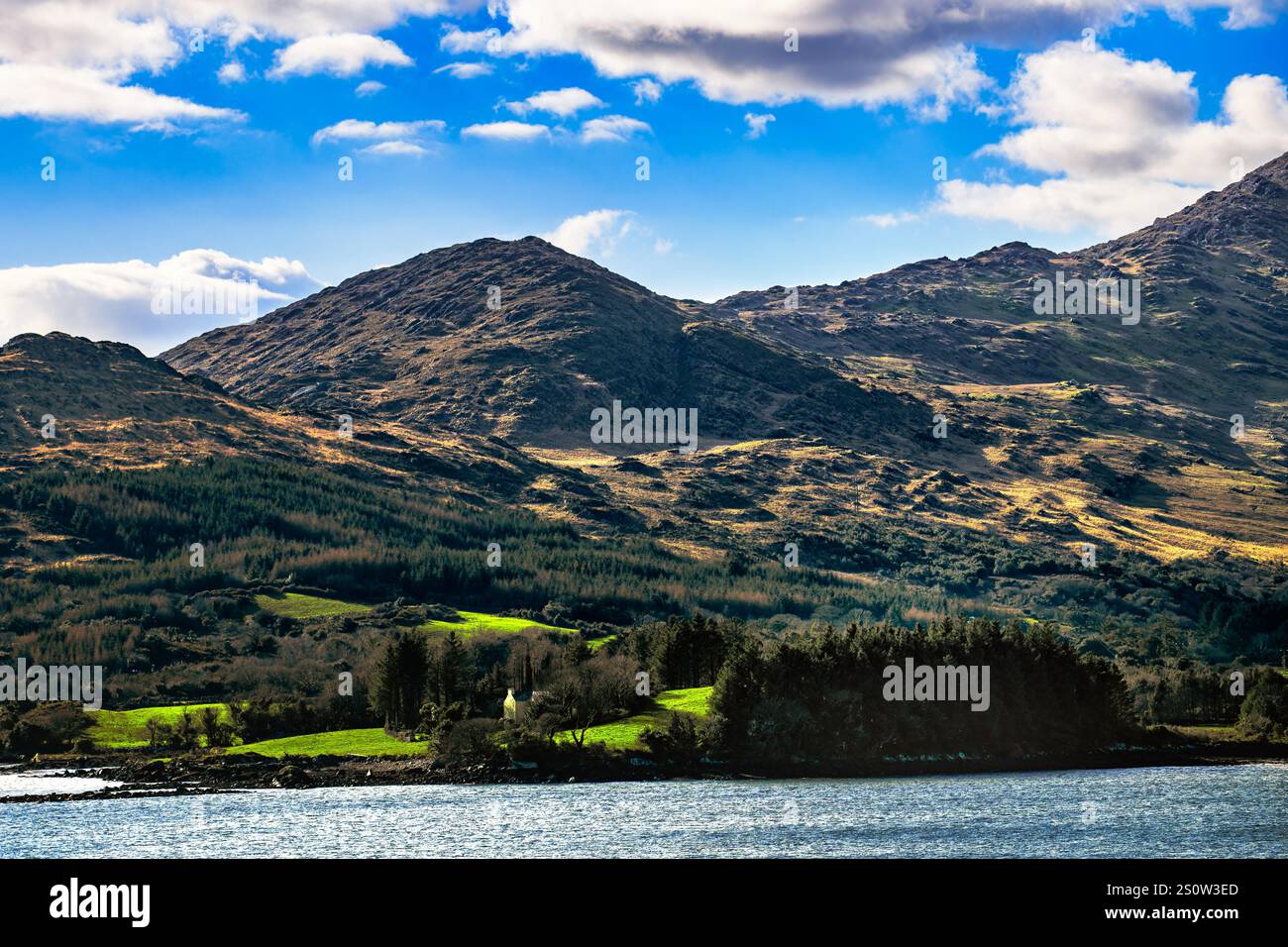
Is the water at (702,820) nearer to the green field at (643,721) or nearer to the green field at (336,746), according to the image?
the green field at (643,721)

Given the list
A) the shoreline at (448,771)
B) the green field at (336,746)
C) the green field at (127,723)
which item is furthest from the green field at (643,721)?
the green field at (127,723)

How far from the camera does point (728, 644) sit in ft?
583

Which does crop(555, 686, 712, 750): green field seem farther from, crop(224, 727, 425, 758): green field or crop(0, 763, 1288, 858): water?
crop(224, 727, 425, 758): green field

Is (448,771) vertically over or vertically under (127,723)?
over

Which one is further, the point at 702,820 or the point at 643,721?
the point at 643,721

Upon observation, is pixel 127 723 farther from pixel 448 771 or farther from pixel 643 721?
pixel 643 721

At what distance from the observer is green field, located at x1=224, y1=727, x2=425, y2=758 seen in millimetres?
144250

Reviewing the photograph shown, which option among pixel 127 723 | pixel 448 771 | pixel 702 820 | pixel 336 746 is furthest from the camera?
pixel 127 723

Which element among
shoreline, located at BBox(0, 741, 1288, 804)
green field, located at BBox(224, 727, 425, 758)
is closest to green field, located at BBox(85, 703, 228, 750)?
shoreline, located at BBox(0, 741, 1288, 804)

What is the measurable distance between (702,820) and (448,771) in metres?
41.3

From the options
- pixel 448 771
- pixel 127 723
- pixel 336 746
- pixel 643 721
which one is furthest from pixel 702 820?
pixel 127 723

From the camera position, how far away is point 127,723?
170m

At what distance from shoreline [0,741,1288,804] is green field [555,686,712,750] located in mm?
4424
